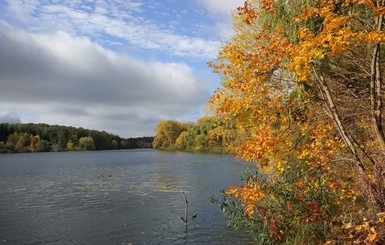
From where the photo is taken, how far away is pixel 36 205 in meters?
34.5

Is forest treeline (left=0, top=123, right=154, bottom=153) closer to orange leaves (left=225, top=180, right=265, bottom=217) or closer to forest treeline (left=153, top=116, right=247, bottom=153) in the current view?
forest treeline (left=153, top=116, right=247, bottom=153)

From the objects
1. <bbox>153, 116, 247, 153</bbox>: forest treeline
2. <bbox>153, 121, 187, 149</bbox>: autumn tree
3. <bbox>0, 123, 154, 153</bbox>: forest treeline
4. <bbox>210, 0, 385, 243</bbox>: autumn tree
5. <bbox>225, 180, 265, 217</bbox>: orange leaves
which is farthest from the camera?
<bbox>153, 121, 187, 149</bbox>: autumn tree

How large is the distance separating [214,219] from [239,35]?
42.9 feet

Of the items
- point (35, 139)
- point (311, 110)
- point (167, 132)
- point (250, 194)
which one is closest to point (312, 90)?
point (311, 110)

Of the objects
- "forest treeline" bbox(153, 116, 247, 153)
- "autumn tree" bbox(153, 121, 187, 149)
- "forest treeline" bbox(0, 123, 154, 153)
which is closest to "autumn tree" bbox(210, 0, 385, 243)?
"forest treeline" bbox(153, 116, 247, 153)

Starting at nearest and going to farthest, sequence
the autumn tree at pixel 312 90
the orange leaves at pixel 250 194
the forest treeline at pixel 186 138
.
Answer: the autumn tree at pixel 312 90 → the orange leaves at pixel 250 194 → the forest treeline at pixel 186 138

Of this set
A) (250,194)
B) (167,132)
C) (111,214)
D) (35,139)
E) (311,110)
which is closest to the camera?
(250,194)

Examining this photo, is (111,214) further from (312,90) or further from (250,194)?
(312,90)

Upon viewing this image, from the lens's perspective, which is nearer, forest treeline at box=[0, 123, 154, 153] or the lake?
the lake

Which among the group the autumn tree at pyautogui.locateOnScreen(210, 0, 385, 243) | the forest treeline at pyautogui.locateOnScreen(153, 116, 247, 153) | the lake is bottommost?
the lake

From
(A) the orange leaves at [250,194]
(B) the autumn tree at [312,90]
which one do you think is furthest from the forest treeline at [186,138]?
(A) the orange leaves at [250,194]

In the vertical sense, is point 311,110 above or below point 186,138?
below

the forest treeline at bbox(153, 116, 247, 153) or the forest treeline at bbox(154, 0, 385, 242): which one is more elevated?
the forest treeline at bbox(153, 116, 247, 153)

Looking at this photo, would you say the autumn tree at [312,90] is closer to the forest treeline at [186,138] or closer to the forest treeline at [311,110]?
the forest treeline at [311,110]
